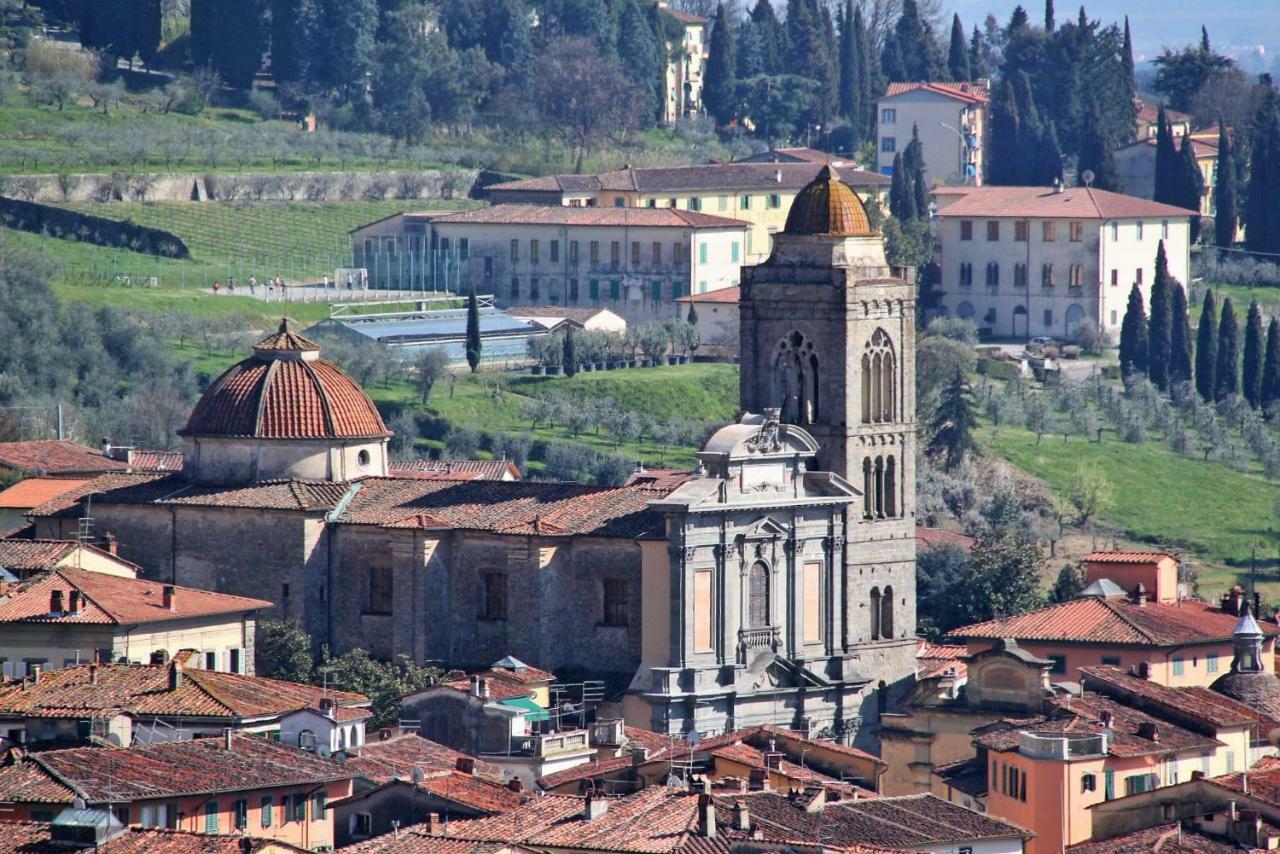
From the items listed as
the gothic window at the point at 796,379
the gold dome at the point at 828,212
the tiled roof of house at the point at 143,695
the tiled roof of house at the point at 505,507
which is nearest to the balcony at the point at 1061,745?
the tiled roof of house at the point at 143,695

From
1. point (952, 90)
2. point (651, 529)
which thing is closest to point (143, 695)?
point (651, 529)

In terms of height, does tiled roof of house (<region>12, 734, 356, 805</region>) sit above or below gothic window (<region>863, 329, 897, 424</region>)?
below

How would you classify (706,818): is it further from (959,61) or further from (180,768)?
(959,61)

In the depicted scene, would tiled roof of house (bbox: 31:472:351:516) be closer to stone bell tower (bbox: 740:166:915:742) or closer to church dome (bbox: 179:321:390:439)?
church dome (bbox: 179:321:390:439)

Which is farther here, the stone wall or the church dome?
the stone wall

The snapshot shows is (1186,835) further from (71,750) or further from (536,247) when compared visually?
(536,247)

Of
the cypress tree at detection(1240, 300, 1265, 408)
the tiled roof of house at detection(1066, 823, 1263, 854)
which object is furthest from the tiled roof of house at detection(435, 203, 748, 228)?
the tiled roof of house at detection(1066, 823, 1263, 854)
